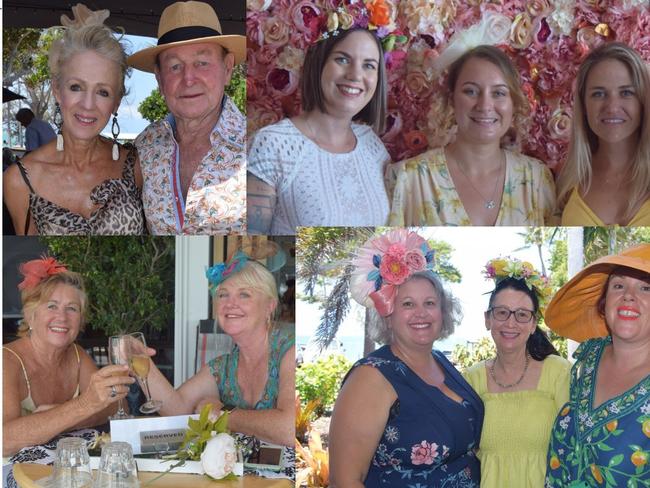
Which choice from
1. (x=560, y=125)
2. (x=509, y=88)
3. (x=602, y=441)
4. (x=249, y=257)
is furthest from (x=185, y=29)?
(x=602, y=441)

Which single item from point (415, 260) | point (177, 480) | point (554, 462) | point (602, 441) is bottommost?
point (177, 480)

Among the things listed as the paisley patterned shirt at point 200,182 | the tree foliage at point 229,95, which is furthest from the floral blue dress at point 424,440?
the tree foliage at point 229,95

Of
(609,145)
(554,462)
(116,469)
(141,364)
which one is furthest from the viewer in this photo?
(609,145)

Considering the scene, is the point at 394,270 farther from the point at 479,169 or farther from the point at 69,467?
the point at 69,467

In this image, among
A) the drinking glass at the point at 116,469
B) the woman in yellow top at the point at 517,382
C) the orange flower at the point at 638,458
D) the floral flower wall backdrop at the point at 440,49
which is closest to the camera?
the orange flower at the point at 638,458

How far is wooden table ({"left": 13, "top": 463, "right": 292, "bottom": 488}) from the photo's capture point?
3.20 m

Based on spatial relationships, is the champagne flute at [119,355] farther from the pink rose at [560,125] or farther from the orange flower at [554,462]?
the pink rose at [560,125]

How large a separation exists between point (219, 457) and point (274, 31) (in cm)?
169

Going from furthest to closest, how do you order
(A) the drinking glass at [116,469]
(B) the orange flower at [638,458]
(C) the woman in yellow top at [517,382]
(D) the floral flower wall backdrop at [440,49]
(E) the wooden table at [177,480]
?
(D) the floral flower wall backdrop at [440,49]
(C) the woman in yellow top at [517,382]
(E) the wooden table at [177,480]
(A) the drinking glass at [116,469]
(B) the orange flower at [638,458]

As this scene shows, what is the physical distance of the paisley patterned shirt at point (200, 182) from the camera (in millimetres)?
3434

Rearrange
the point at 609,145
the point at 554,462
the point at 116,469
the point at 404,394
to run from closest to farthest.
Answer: the point at 116,469, the point at 554,462, the point at 404,394, the point at 609,145

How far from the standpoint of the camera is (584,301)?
3.38m

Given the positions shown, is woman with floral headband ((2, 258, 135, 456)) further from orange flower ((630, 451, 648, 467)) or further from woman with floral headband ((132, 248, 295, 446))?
orange flower ((630, 451, 648, 467))

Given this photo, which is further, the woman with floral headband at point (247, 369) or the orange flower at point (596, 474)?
the woman with floral headband at point (247, 369)
